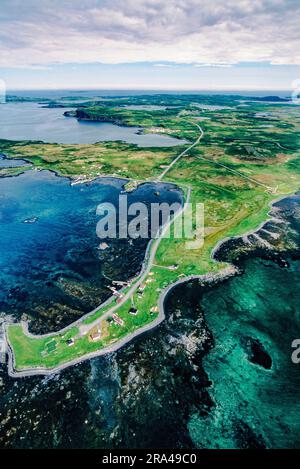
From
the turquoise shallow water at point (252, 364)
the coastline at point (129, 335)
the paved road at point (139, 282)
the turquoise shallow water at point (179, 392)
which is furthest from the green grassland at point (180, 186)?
the turquoise shallow water at point (252, 364)

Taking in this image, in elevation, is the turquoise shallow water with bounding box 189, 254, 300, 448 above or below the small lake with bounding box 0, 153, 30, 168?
below

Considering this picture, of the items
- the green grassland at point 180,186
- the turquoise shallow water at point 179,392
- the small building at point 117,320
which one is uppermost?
the green grassland at point 180,186

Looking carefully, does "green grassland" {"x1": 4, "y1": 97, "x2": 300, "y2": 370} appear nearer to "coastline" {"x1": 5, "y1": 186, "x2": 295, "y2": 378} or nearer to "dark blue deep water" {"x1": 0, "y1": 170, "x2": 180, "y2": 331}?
"coastline" {"x1": 5, "y1": 186, "x2": 295, "y2": 378}

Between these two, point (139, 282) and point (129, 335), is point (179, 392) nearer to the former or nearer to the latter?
point (129, 335)

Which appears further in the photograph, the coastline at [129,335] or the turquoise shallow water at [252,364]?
the coastline at [129,335]

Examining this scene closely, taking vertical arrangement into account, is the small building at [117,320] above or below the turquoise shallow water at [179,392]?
above

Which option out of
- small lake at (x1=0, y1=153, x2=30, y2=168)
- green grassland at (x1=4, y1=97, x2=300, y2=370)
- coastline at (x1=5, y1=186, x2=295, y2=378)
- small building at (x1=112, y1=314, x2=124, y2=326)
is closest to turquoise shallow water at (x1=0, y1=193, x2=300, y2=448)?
coastline at (x1=5, y1=186, x2=295, y2=378)

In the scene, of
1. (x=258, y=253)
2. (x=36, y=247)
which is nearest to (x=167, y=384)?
(x=258, y=253)

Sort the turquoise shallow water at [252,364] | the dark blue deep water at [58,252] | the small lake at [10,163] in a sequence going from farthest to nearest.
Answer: the small lake at [10,163] < the dark blue deep water at [58,252] < the turquoise shallow water at [252,364]

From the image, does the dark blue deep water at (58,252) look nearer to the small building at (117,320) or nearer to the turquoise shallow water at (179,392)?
the small building at (117,320)

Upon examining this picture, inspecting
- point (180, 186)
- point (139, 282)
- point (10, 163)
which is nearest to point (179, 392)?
point (139, 282)

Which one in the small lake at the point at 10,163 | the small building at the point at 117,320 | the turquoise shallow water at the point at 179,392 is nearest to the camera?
the turquoise shallow water at the point at 179,392
